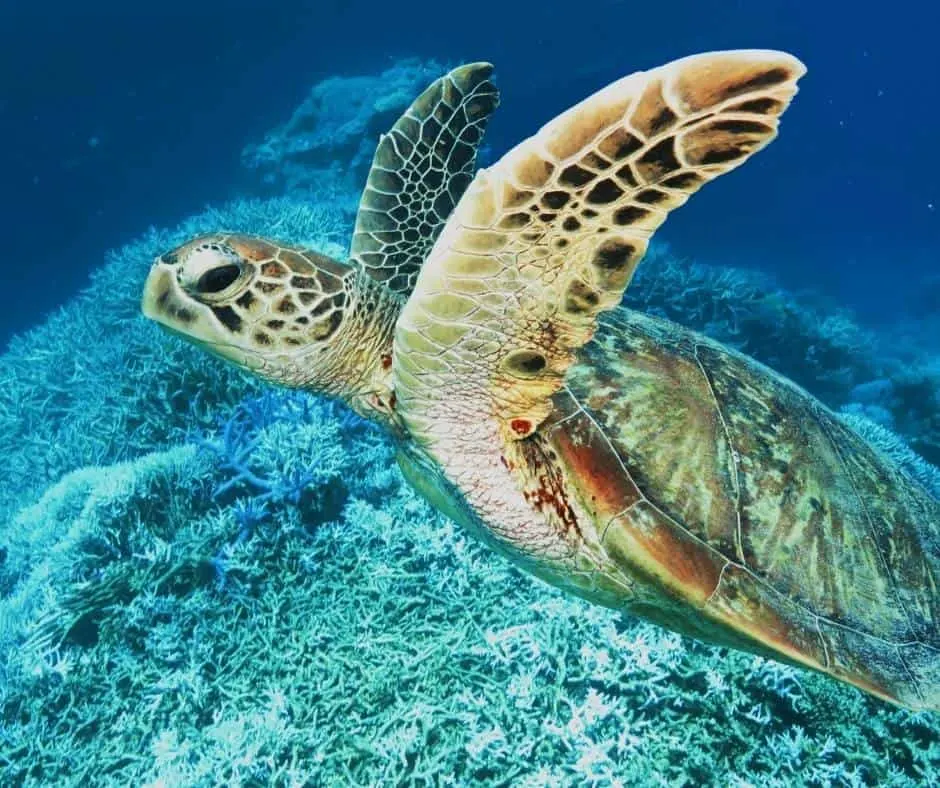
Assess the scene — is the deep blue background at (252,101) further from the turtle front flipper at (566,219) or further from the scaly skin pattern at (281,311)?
the turtle front flipper at (566,219)

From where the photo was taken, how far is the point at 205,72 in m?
21.1

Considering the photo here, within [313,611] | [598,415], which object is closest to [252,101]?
[313,611]

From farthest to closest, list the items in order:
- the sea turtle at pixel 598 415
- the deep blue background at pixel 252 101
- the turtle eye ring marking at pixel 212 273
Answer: the deep blue background at pixel 252 101 → the turtle eye ring marking at pixel 212 273 → the sea turtle at pixel 598 415

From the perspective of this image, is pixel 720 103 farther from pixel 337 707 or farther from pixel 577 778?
pixel 337 707

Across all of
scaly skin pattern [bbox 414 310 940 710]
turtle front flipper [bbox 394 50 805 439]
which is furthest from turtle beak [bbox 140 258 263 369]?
scaly skin pattern [bbox 414 310 940 710]

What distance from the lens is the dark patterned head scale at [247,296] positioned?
4.10 ft

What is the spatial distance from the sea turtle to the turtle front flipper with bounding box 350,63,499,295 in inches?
20.4

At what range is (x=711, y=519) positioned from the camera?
4.60 ft

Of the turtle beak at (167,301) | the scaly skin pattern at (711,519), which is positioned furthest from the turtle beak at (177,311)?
the scaly skin pattern at (711,519)

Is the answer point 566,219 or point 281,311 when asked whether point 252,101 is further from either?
point 566,219

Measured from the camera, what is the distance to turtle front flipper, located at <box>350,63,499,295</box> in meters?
2.07

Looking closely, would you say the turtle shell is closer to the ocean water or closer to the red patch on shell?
the red patch on shell

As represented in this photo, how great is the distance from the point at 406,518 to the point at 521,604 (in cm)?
72

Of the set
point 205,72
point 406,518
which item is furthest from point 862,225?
point 406,518
